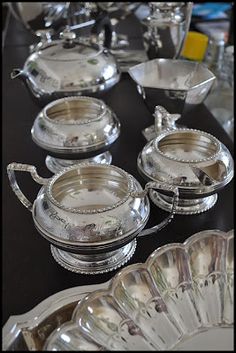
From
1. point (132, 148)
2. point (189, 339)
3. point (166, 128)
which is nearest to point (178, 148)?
point (166, 128)

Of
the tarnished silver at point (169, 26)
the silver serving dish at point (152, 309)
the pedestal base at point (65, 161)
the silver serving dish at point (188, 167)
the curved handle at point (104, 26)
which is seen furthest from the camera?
the curved handle at point (104, 26)

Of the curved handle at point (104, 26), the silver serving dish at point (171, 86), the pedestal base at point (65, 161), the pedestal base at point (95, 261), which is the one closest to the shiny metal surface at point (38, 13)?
the curved handle at point (104, 26)

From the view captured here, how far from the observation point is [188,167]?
0.52m

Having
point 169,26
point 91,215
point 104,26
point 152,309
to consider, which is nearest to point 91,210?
point 91,215

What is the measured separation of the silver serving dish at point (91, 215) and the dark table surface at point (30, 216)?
2 cm

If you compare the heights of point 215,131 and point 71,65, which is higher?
point 71,65

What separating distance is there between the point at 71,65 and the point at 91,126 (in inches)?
7.1

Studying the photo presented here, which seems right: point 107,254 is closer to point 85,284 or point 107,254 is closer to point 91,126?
point 85,284

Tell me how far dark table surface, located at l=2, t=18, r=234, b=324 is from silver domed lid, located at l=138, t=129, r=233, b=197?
0.18 ft

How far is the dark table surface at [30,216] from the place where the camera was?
47cm

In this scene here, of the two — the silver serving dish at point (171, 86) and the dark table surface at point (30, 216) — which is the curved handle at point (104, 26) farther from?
the silver serving dish at point (171, 86)

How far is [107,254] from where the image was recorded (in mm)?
476

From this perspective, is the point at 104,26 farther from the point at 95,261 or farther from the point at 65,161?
the point at 95,261

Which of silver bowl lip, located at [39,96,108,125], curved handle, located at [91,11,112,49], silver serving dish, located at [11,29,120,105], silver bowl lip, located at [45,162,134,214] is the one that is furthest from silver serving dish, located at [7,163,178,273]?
curved handle, located at [91,11,112,49]
